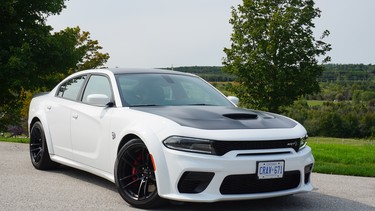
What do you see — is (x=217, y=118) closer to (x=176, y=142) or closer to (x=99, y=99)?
(x=176, y=142)

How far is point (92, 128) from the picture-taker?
673 cm

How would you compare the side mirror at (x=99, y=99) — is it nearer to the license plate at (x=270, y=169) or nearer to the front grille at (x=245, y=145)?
the front grille at (x=245, y=145)

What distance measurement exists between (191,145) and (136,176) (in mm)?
869

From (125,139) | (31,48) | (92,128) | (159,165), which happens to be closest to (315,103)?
(31,48)

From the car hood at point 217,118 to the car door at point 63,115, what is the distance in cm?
158

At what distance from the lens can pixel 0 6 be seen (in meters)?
21.7

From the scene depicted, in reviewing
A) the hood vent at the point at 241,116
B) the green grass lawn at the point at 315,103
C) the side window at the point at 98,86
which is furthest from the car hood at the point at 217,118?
the green grass lawn at the point at 315,103

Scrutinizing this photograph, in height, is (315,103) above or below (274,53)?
below

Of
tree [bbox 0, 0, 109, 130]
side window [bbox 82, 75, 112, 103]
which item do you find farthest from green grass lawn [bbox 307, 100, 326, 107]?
side window [bbox 82, 75, 112, 103]

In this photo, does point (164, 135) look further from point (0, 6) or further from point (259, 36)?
point (259, 36)

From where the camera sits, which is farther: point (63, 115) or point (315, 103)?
point (315, 103)

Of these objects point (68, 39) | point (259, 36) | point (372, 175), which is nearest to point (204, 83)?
point (372, 175)

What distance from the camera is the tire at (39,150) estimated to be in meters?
8.08

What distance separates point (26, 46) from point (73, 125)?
15.4 m
